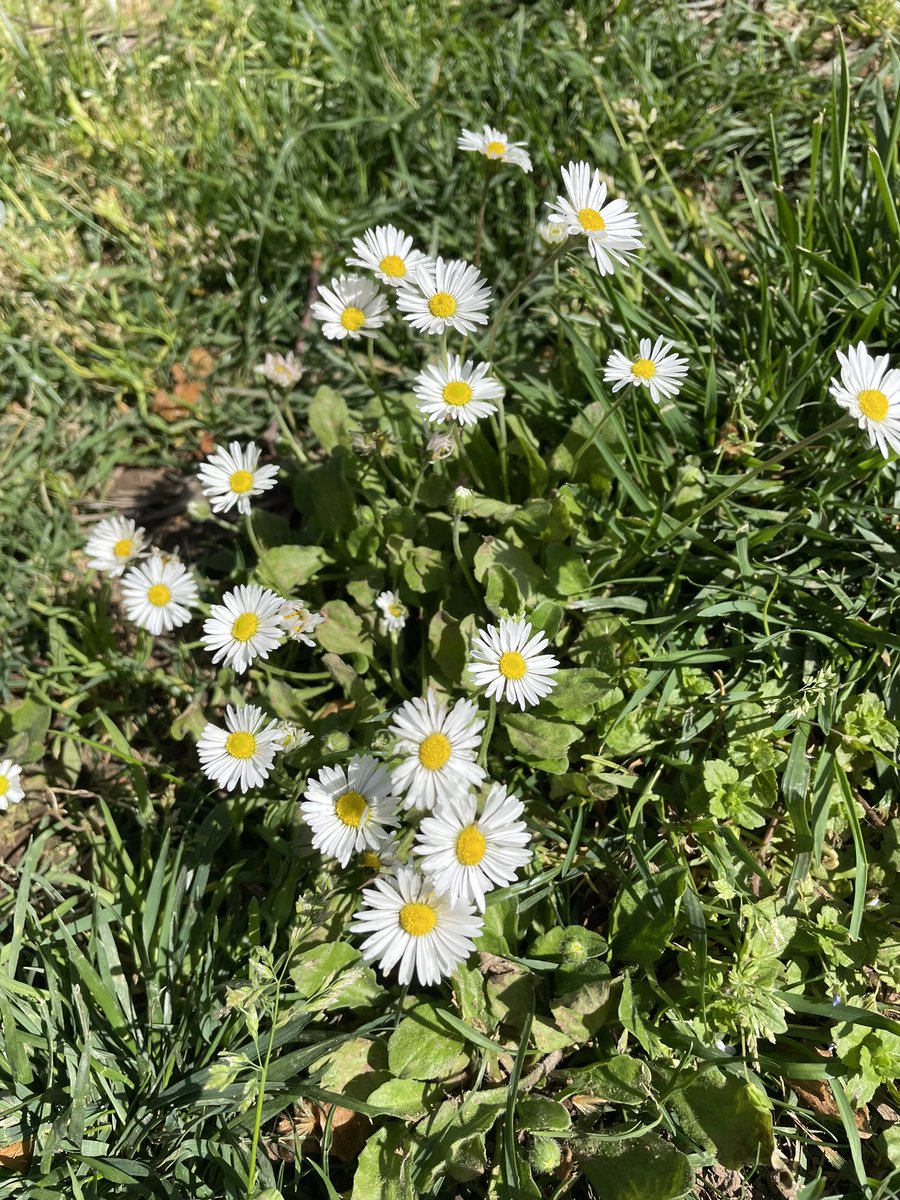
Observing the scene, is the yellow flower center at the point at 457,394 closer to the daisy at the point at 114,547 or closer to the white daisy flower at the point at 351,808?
the white daisy flower at the point at 351,808

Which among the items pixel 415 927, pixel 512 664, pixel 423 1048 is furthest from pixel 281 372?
pixel 423 1048

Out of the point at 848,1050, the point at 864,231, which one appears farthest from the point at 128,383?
the point at 848,1050

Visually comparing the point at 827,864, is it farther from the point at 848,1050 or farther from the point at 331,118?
the point at 331,118

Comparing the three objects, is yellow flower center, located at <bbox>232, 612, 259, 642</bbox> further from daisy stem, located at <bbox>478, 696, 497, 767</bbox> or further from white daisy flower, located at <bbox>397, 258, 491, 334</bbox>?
white daisy flower, located at <bbox>397, 258, 491, 334</bbox>

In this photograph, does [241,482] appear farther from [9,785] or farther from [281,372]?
[9,785]

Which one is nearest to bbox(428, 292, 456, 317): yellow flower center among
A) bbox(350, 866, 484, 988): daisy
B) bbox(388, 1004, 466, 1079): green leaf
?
bbox(350, 866, 484, 988): daisy

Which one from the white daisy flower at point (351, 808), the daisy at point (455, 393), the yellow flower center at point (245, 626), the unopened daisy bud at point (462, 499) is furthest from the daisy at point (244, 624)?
the daisy at point (455, 393)
